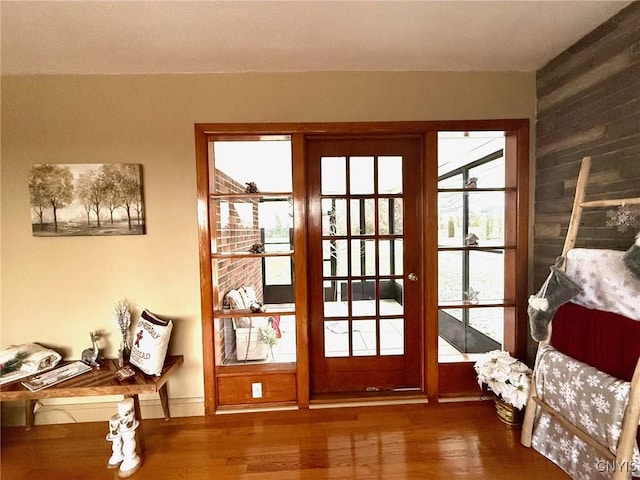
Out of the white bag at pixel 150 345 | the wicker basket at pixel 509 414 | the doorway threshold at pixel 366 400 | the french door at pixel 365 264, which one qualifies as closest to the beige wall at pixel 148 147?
the white bag at pixel 150 345

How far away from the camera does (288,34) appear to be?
64.8 inches

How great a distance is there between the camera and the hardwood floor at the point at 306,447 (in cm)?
161

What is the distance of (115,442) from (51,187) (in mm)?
1647

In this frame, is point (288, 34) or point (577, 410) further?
point (288, 34)

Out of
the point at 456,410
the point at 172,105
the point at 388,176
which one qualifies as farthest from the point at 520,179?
the point at 172,105

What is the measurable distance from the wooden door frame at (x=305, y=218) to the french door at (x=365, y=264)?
0.35ft

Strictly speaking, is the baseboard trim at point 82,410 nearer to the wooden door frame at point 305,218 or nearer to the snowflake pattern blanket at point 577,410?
the wooden door frame at point 305,218

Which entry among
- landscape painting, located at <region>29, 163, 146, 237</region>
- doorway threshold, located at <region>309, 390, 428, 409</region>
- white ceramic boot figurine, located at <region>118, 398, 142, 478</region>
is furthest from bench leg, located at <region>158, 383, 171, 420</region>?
landscape painting, located at <region>29, 163, 146, 237</region>

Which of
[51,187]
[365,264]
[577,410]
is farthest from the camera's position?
[365,264]

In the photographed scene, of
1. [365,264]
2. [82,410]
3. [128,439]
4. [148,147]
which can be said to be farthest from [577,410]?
[82,410]

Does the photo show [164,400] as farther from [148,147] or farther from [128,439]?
[148,147]

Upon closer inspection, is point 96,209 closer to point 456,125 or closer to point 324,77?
point 324,77

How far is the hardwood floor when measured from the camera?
5.27 ft

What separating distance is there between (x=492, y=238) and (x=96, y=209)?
113 inches
